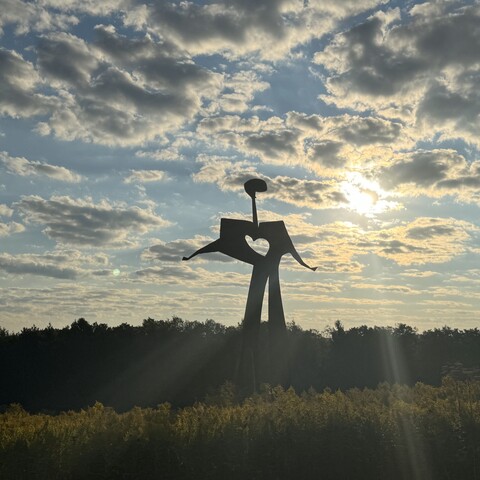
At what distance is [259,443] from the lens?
861 centimetres

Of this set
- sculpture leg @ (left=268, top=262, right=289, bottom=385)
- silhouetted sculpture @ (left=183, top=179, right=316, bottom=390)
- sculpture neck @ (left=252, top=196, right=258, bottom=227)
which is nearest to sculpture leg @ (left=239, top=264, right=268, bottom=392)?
silhouetted sculpture @ (left=183, top=179, right=316, bottom=390)

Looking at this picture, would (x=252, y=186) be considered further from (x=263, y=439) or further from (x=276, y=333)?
(x=263, y=439)

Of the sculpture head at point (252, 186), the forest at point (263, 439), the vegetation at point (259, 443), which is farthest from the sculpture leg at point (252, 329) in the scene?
the vegetation at point (259, 443)

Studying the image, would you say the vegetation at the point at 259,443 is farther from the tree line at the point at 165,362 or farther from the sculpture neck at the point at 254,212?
the tree line at the point at 165,362

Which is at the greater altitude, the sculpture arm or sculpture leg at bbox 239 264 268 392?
the sculpture arm

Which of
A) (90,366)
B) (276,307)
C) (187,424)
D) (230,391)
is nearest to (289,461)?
(187,424)

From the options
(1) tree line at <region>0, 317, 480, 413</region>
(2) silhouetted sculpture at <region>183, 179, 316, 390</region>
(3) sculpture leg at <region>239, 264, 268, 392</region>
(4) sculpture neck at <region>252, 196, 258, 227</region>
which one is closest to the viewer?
(3) sculpture leg at <region>239, 264, 268, 392</region>

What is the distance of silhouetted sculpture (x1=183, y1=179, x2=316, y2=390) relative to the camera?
1552 centimetres

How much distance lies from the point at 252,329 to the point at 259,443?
714 cm

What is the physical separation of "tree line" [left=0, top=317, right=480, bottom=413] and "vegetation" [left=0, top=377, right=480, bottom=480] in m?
25.4

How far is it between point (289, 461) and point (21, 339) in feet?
114

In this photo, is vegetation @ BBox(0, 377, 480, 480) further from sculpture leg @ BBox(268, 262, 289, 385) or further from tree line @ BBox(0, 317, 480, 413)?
tree line @ BBox(0, 317, 480, 413)

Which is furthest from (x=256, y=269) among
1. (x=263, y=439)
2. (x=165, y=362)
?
(x=165, y=362)

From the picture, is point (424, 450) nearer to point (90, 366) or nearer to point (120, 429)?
point (120, 429)
